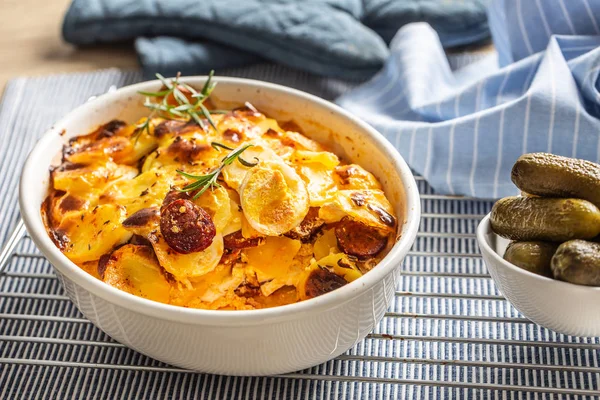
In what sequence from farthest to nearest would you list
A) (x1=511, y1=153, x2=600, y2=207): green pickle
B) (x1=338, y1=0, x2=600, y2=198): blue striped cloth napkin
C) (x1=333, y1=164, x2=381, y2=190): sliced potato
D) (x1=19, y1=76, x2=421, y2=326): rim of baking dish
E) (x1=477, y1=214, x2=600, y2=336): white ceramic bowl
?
1. (x1=338, y1=0, x2=600, y2=198): blue striped cloth napkin
2. (x1=333, y1=164, x2=381, y2=190): sliced potato
3. (x1=511, y1=153, x2=600, y2=207): green pickle
4. (x1=477, y1=214, x2=600, y2=336): white ceramic bowl
5. (x1=19, y1=76, x2=421, y2=326): rim of baking dish

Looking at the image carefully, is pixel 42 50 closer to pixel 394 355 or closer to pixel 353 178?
pixel 353 178

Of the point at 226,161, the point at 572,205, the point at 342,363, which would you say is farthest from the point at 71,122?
the point at 572,205

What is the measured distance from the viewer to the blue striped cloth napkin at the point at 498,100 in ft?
7.93

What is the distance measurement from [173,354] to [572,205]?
1.03 metres

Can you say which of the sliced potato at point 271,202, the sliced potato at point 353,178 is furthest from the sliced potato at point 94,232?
the sliced potato at point 353,178

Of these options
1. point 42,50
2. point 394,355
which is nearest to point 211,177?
point 394,355

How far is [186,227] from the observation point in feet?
5.77

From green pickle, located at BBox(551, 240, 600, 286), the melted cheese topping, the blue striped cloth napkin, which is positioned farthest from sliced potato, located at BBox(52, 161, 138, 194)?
green pickle, located at BBox(551, 240, 600, 286)

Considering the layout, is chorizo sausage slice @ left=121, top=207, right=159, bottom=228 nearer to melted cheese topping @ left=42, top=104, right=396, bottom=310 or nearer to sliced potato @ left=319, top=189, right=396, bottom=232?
melted cheese topping @ left=42, top=104, right=396, bottom=310

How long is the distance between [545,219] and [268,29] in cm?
166

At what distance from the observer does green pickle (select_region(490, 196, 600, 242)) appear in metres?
1.76

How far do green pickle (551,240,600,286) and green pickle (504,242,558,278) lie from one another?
7cm

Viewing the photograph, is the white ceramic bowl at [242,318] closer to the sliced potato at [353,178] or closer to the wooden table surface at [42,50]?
the sliced potato at [353,178]

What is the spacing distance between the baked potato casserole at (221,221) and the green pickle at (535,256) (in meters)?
0.32
